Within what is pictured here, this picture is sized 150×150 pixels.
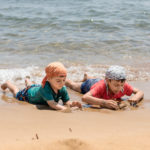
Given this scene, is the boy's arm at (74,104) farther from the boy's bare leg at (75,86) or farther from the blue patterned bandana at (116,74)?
the boy's bare leg at (75,86)

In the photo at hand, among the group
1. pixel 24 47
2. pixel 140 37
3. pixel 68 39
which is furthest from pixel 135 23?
pixel 24 47

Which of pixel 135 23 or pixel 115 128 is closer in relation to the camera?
pixel 115 128

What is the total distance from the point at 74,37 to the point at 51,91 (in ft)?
17.0

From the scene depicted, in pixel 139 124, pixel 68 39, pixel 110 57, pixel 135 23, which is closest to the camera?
pixel 139 124

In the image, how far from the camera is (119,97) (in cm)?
448

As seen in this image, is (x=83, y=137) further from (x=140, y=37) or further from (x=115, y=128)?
(x=140, y=37)

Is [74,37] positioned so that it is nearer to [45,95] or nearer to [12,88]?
[12,88]

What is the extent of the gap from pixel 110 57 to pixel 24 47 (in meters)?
2.38

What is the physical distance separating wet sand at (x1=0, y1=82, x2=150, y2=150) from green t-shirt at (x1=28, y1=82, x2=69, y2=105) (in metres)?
0.26

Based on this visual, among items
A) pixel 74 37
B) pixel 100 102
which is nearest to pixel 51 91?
pixel 100 102

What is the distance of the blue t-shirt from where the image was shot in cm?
395

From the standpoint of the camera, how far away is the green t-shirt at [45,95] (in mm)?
3953

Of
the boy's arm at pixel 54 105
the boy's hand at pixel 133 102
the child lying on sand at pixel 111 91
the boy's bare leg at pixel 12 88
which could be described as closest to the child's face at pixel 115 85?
the child lying on sand at pixel 111 91

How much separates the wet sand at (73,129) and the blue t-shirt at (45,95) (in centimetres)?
26
